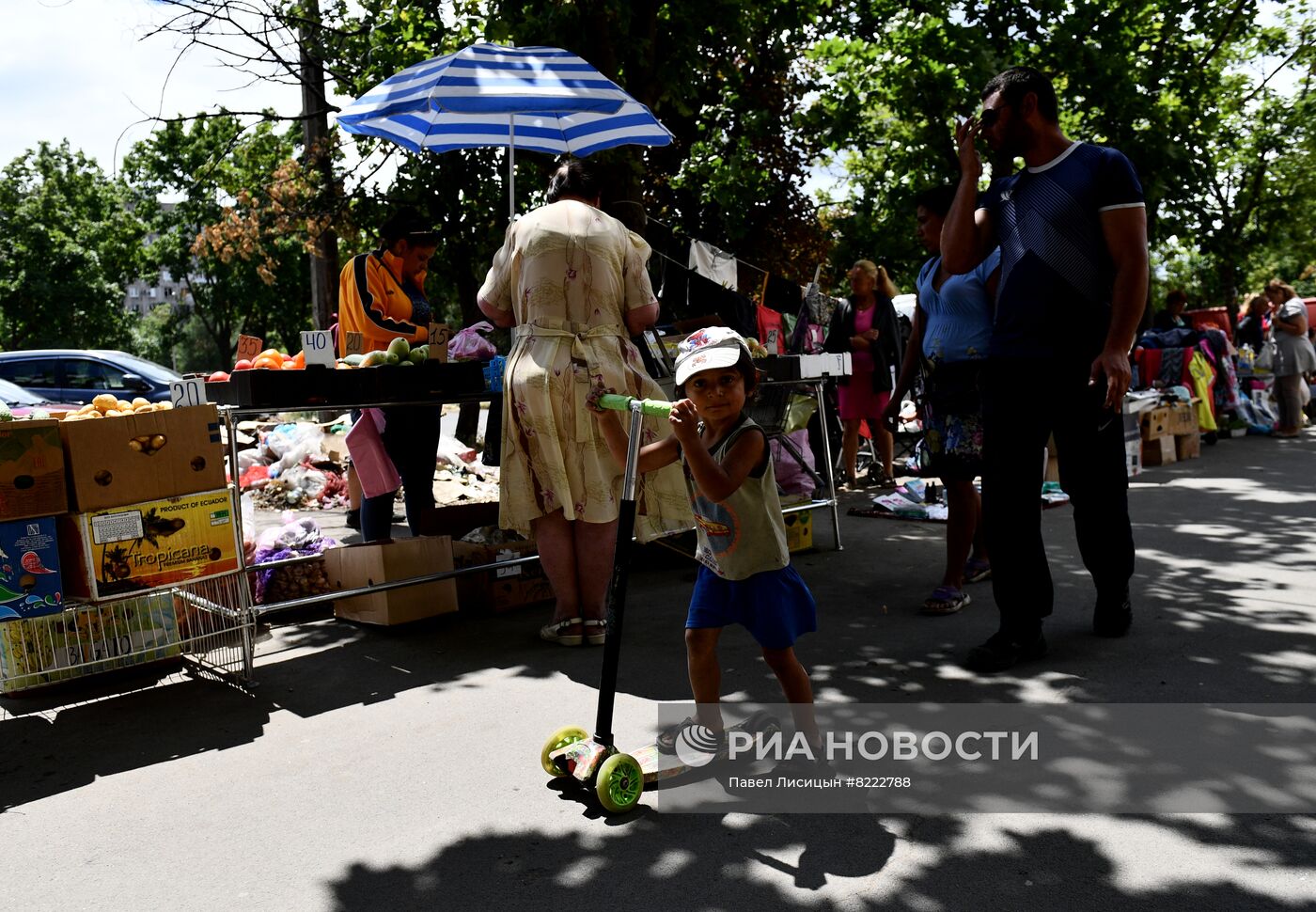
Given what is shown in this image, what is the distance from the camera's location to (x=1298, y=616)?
5004 mm

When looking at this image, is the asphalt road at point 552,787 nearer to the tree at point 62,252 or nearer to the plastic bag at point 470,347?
the plastic bag at point 470,347

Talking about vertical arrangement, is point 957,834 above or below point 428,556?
below

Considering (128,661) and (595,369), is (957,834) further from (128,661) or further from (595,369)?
(128,661)

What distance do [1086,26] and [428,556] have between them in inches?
467

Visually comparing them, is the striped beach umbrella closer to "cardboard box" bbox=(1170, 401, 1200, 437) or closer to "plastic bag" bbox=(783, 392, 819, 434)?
"plastic bag" bbox=(783, 392, 819, 434)

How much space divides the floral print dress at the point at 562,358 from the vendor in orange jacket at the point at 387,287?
1264 mm

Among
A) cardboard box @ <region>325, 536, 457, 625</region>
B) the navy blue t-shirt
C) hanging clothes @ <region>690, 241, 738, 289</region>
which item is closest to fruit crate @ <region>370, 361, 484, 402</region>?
cardboard box @ <region>325, 536, 457, 625</region>

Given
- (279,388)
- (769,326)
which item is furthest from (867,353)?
(279,388)

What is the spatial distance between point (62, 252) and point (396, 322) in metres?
40.4

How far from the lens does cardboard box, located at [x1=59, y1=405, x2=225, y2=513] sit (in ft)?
14.0

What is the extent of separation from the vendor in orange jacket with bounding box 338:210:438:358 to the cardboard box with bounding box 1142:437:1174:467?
27.1ft

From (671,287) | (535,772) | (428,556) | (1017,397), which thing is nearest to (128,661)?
(428,556)

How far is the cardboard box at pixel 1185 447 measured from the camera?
1184 cm

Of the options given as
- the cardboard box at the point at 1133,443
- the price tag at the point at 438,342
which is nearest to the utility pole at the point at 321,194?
the price tag at the point at 438,342
